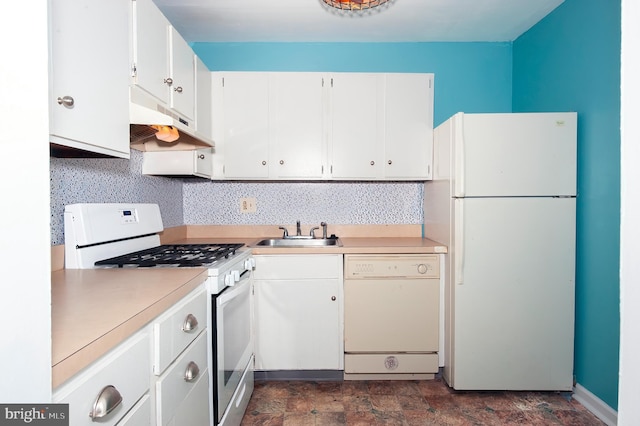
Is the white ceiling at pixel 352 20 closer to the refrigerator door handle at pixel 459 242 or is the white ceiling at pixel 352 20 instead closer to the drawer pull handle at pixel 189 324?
the refrigerator door handle at pixel 459 242

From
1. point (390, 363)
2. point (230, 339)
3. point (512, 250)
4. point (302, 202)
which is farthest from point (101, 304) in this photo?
point (512, 250)

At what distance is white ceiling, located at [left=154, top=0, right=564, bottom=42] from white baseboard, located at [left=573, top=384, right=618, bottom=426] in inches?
97.0

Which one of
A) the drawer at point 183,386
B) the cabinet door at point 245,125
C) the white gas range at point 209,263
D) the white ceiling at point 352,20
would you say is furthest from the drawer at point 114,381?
the white ceiling at point 352,20

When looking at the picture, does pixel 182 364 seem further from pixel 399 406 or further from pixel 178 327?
pixel 399 406

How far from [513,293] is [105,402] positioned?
2.14 m

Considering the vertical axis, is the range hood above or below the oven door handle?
above

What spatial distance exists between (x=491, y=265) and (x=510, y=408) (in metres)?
0.84

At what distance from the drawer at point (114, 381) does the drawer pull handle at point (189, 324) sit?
0.23 meters

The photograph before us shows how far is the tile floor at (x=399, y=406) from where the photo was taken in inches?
75.7

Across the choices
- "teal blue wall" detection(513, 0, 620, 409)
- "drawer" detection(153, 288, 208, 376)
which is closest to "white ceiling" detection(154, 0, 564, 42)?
"teal blue wall" detection(513, 0, 620, 409)

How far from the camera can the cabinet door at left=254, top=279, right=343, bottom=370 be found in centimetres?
226

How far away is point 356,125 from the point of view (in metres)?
2.53

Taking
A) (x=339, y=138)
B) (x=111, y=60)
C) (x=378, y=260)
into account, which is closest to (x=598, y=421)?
(x=378, y=260)

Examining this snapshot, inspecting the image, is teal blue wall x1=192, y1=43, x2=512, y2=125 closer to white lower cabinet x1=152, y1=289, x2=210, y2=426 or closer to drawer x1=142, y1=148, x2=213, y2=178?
drawer x1=142, y1=148, x2=213, y2=178
